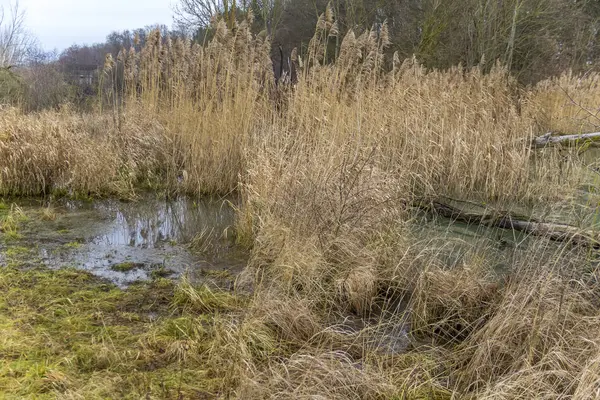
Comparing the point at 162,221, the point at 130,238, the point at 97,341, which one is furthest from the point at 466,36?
the point at 97,341

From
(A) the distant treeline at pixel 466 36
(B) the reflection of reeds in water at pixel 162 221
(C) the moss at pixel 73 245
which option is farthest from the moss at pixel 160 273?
(A) the distant treeline at pixel 466 36

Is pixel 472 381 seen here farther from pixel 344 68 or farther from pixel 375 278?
pixel 344 68

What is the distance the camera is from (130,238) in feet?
14.2

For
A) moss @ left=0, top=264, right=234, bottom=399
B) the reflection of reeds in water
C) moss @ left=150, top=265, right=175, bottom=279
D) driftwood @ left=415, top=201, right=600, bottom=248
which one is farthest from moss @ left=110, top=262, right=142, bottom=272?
driftwood @ left=415, top=201, right=600, bottom=248

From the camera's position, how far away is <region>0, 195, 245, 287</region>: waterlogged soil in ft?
11.6

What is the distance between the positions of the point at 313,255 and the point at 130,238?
1.98 meters

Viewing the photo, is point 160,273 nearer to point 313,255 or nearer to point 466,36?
point 313,255

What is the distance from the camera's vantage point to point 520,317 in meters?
2.19

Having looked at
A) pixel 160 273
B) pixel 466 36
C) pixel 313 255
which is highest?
pixel 466 36

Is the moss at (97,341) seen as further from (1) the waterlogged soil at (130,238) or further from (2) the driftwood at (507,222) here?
(2) the driftwood at (507,222)

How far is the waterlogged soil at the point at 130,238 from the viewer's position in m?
3.54

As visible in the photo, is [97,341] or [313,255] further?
[313,255]

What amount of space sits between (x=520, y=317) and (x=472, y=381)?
363mm

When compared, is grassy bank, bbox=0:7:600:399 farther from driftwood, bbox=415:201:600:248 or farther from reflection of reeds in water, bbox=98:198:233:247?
reflection of reeds in water, bbox=98:198:233:247
